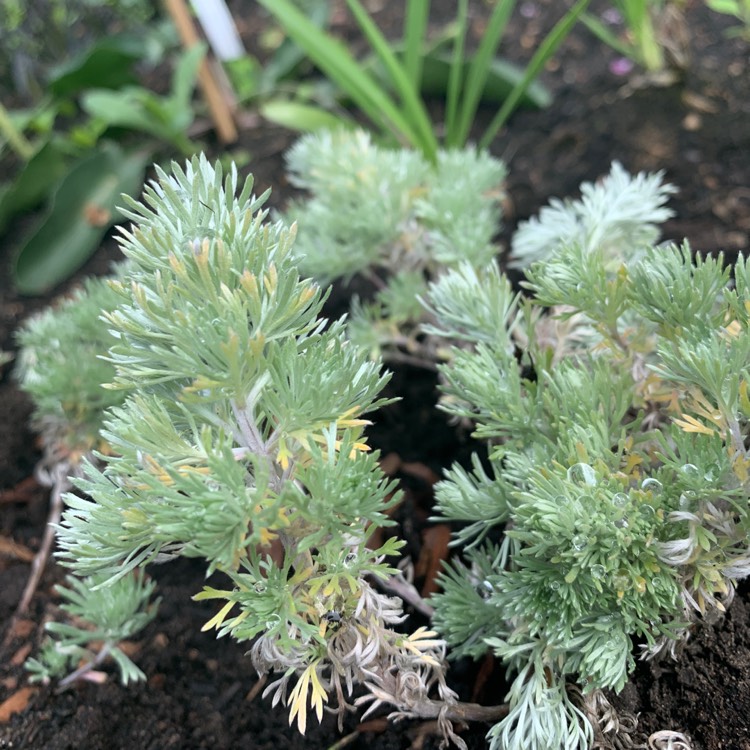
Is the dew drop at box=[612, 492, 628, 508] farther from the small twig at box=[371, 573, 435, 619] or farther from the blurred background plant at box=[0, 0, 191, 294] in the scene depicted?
the blurred background plant at box=[0, 0, 191, 294]

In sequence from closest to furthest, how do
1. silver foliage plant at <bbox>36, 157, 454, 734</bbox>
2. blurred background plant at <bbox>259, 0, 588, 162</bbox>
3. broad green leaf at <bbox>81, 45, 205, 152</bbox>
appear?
1. silver foliage plant at <bbox>36, 157, 454, 734</bbox>
2. blurred background plant at <bbox>259, 0, 588, 162</bbox>
3. broad green leaf at <bbox>81, 45, 205, 152</bbox>

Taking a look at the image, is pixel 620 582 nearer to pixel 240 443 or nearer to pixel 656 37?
pixel 240 443

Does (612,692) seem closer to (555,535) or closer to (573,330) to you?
(555,535)

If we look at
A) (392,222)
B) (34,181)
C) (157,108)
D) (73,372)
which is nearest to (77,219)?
(34,181)

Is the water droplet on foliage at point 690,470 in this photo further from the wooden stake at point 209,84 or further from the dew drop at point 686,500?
the wooden stake at point 209,84

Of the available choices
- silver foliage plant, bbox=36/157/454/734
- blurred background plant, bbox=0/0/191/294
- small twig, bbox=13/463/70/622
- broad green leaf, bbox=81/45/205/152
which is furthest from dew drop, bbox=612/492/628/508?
broad green leaf, bbox=81/45/205/152

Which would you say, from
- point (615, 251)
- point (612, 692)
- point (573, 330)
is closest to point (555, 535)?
point (612, 692)

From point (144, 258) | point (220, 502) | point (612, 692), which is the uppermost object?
point (144, 258)

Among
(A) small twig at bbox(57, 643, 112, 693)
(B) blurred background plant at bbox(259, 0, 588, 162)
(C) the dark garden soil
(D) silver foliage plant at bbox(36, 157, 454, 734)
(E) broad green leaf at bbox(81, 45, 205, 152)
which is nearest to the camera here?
(D) silver foliage plant at bbox(36, 157, 454, 734)
